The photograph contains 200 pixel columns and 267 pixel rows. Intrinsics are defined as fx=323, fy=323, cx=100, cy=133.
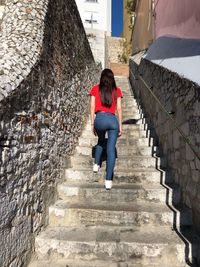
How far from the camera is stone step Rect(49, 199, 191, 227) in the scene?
351 centimetres

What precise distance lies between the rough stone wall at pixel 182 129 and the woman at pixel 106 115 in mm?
772

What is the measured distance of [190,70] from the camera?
4012 millimetres

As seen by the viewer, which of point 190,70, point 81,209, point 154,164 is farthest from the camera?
point 154,164

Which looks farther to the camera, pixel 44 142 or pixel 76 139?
pixel 76 139

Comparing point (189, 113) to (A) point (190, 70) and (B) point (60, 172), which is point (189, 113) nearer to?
(A) point (190, 70)

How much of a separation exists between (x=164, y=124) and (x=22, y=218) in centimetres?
286

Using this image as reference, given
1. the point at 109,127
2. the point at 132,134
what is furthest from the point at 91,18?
the point at 109,127

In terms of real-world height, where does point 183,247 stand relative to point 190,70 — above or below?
below

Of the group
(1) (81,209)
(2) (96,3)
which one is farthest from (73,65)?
(2) (96,3)

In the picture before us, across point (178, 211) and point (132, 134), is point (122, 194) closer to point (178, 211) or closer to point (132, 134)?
point (178, 211)

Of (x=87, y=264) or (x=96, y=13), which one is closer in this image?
(x=87, y=264)

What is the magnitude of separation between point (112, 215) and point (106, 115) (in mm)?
1347

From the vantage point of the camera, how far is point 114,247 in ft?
10.2

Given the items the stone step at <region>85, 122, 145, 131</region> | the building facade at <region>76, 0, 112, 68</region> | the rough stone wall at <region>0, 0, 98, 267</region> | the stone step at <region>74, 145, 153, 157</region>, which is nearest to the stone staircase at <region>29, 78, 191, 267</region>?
the rough stone wall at <region>0, 0, 98, 267</region>
